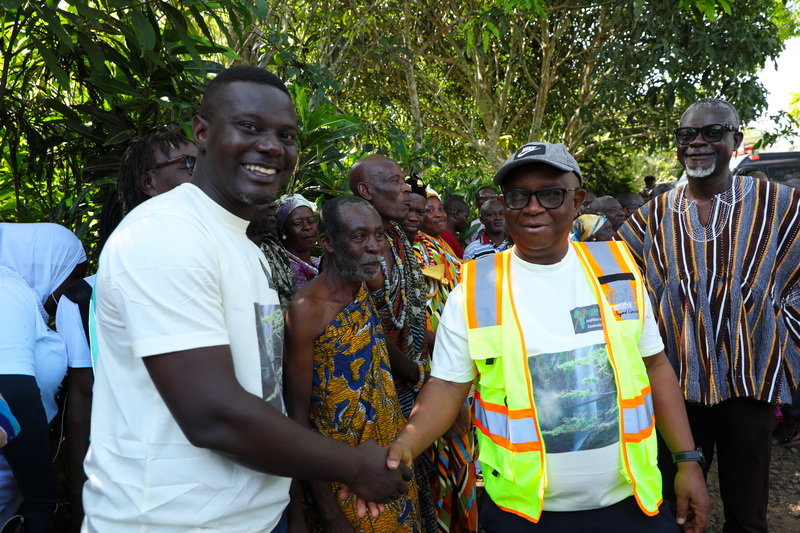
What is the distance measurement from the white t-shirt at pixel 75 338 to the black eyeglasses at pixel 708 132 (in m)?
2.66

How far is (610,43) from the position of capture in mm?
10125

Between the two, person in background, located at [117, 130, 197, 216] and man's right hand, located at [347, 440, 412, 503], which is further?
person in background, located at [117, 130, 197, 216]

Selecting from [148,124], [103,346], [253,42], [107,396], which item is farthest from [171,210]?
[253,42]

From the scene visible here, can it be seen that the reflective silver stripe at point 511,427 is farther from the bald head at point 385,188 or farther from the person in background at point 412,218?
the person in background at point 412,218

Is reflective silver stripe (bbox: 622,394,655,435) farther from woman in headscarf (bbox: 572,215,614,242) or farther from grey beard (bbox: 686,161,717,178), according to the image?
woman in headscarf (bbox: 572,215,614,242)

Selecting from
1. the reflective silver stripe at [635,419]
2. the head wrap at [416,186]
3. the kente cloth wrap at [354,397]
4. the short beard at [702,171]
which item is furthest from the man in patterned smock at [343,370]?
the head wrap at [416,186]

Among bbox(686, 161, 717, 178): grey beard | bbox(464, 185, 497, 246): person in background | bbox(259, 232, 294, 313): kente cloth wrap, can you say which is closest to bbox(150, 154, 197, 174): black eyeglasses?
bbox(259, 232, 294, 313): kente cloth wrap

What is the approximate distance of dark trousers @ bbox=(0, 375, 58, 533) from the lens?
2.16 meters

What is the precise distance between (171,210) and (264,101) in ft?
1.27

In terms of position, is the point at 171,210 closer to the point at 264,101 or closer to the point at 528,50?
the point at 264,101

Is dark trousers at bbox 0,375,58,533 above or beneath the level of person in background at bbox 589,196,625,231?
beneath

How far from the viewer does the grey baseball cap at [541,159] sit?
1983mm

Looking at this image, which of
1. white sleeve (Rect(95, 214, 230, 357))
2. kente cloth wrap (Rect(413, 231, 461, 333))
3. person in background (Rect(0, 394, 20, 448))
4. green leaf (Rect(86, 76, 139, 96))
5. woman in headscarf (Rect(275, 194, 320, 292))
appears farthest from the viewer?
woman in headscarf (Rect(275, 194, 320, 292))

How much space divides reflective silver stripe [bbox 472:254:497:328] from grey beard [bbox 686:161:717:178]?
4.39ft
